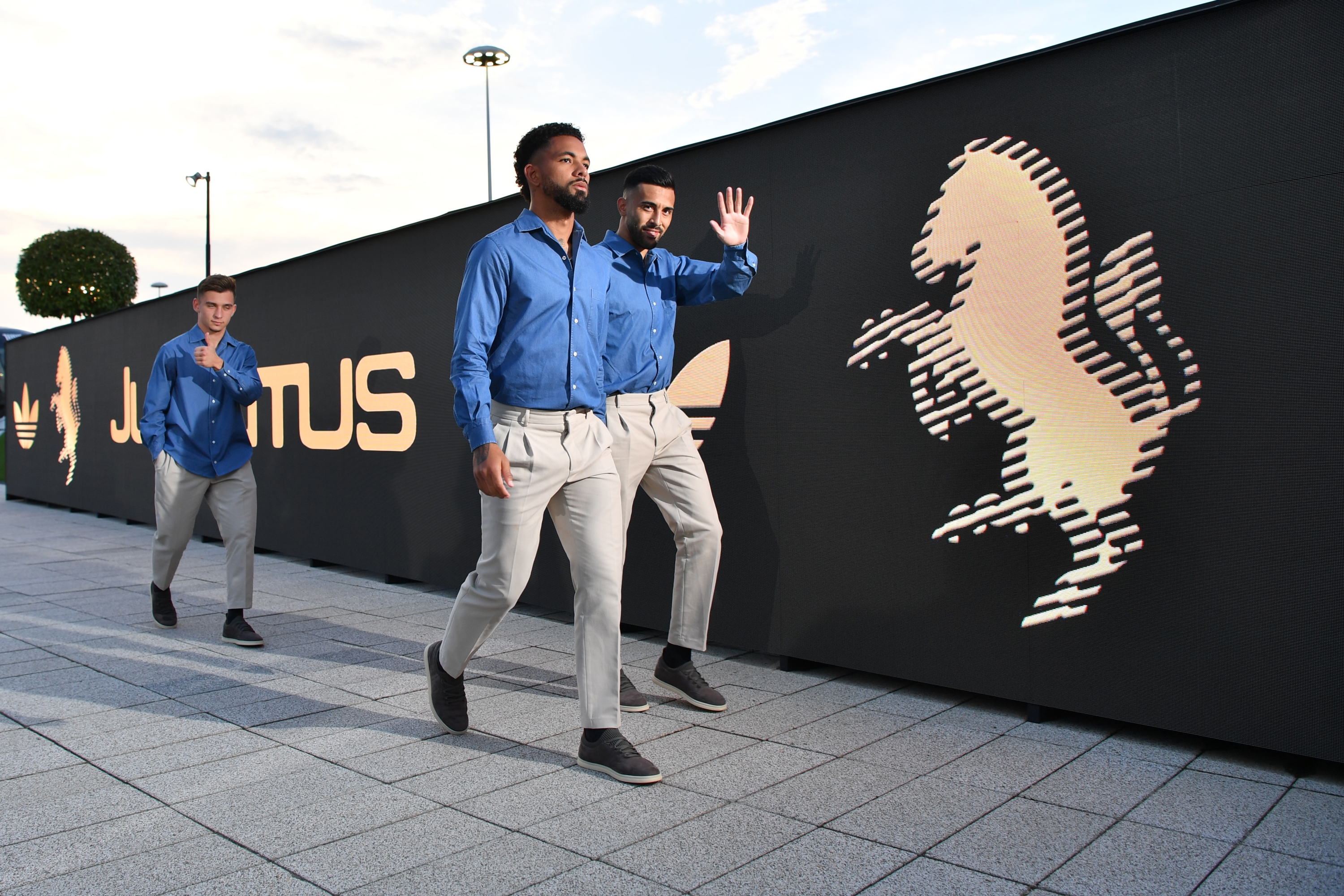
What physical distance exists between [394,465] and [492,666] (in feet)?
9.05

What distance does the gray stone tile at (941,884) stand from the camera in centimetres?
231

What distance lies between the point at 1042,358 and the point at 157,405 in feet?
15.2

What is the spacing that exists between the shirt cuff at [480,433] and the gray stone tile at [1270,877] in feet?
7.34

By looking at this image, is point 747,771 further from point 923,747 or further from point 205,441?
point 205,441

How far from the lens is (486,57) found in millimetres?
17266

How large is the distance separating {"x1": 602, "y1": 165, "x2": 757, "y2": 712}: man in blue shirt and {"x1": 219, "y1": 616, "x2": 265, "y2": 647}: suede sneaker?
2221mm

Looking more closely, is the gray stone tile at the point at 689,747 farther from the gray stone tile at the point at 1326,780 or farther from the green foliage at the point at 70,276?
the green foliage at the point at 70,276

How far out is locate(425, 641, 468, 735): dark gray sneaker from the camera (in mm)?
3586

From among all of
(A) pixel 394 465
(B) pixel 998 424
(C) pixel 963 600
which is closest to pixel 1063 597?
(C) pixel 963 600

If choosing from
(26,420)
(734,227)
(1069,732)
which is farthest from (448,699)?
(26,420)

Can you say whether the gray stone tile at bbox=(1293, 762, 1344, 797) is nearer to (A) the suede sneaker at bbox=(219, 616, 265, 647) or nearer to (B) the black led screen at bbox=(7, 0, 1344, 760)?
(B) the black led screen at bbox=(7, 0, 1344, 760)

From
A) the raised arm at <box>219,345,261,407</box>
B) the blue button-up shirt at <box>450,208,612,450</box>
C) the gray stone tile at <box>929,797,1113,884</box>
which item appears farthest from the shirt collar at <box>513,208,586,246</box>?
the raised arm at <box>219,345,261,407</box>

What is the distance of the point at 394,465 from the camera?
6.99 meters

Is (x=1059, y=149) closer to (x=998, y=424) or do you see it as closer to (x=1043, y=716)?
(x=998, y=424)
